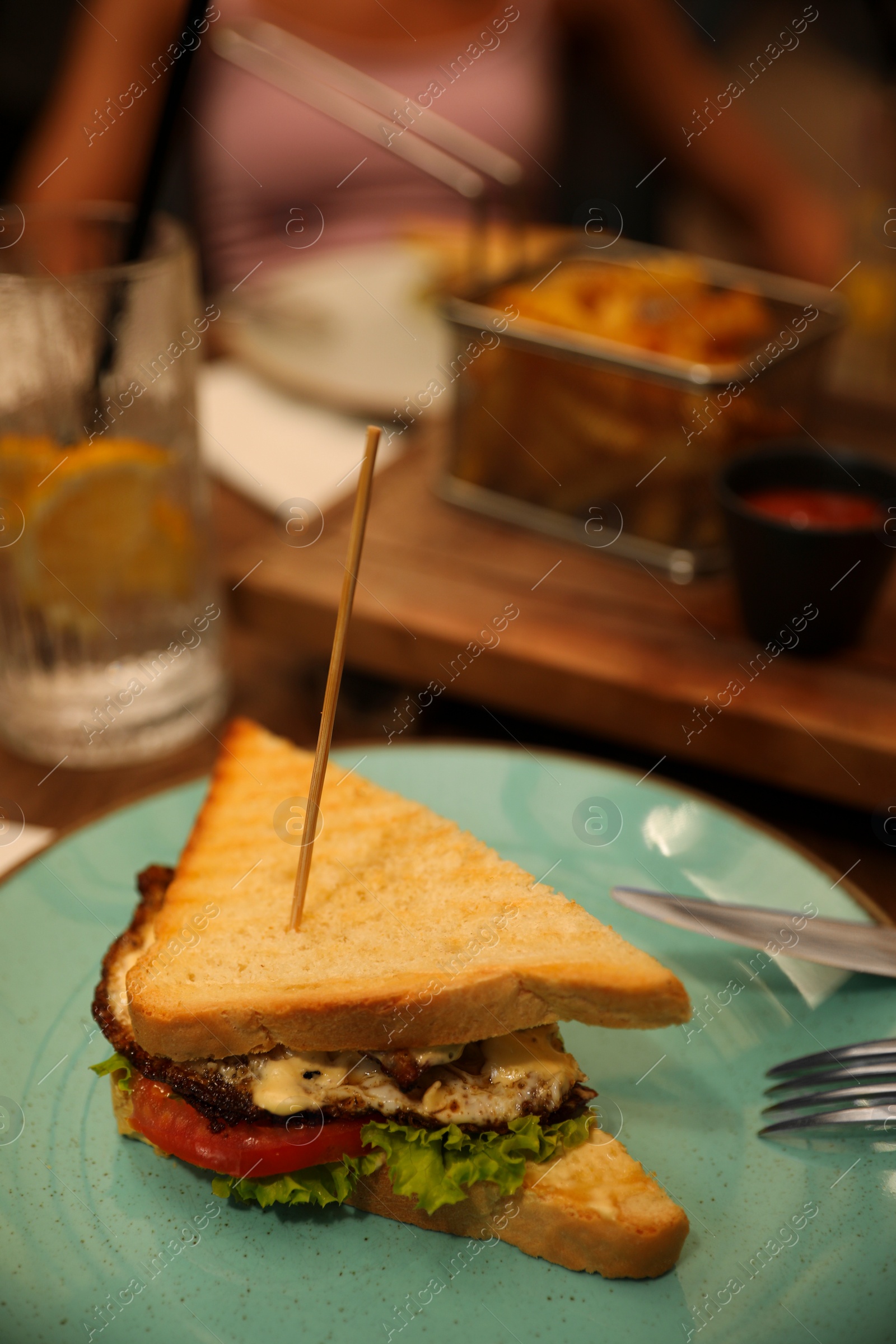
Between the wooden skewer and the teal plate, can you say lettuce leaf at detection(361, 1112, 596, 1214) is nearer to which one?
the teal plate

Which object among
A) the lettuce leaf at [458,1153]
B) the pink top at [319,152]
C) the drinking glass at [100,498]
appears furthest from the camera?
the pink top at [319,152]

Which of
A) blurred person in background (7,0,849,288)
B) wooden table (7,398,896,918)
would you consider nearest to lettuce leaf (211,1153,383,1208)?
wooden table (7,398,896,918)

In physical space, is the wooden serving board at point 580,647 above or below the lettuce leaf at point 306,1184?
above

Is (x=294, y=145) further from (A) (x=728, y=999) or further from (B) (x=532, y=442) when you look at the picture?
(A) (x=728, y=999)

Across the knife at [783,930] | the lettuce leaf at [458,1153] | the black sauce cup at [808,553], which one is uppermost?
the black sauce cup at [808,553]

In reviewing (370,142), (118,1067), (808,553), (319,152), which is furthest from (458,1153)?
(319,152)

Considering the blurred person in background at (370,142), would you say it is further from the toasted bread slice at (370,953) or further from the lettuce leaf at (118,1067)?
the lettuce leaf at (118,1067)

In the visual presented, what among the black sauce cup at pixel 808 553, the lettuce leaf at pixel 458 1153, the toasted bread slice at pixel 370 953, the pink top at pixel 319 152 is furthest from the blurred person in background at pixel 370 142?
the lettuce leaf at pixel 458 1153
